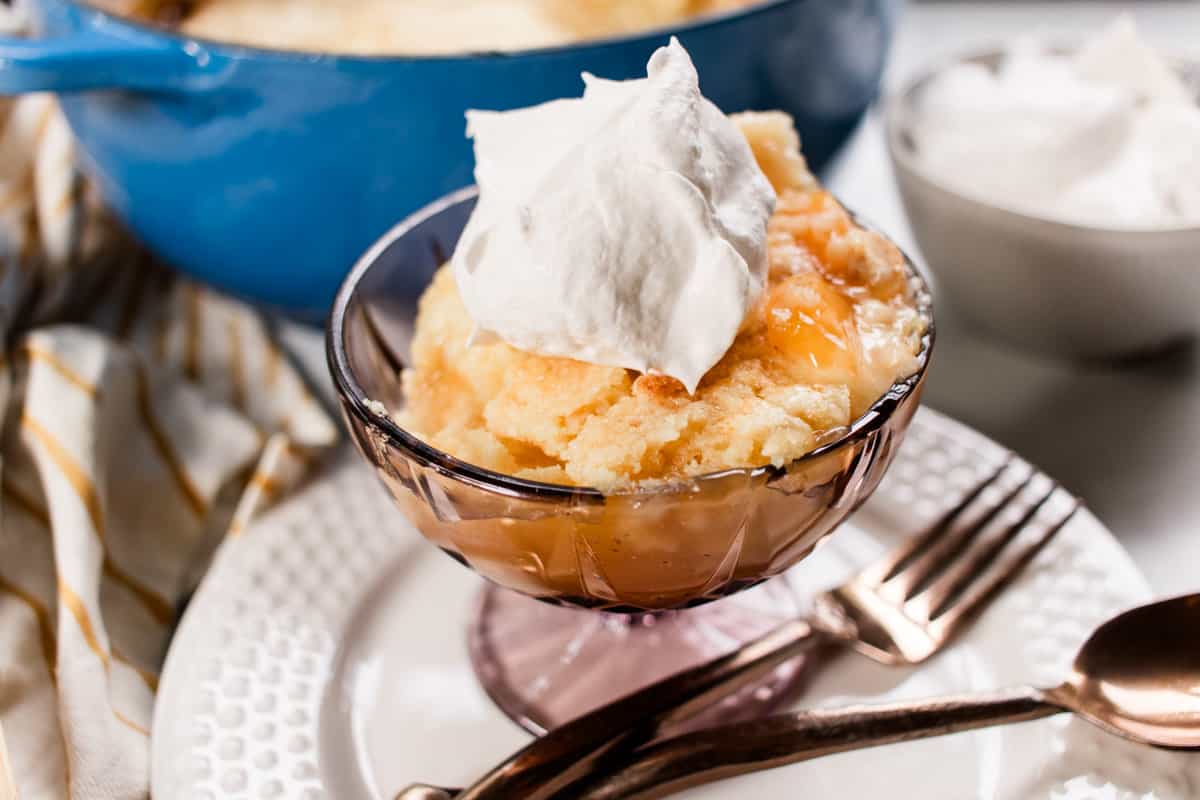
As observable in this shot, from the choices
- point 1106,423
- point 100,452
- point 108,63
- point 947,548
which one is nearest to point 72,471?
point 100,452

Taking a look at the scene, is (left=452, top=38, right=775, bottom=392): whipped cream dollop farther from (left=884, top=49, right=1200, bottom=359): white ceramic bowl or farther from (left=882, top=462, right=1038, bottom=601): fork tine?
(left=884, top=49, right=1200, bottom=359): white ceramic bowl

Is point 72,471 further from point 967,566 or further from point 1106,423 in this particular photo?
point 1106,423

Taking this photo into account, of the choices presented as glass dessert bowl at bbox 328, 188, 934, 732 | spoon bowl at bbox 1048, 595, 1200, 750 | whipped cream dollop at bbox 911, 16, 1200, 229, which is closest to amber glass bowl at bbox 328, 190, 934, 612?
glass dessert bowl at bbox 328, 188, 934, 732

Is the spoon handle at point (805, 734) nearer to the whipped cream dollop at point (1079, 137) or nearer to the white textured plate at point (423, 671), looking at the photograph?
the white textured plate at point (423, 671)

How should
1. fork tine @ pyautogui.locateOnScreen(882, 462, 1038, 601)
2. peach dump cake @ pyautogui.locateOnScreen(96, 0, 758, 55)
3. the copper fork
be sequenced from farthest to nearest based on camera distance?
peach dump cake @ pyautogui.locateOnScreen(96, 0, 758, 55) → fork tine @ pyautogui.locateOnScreen(882, 462, 1038, 601) → the copper fork

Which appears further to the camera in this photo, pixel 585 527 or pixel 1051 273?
pixel 1051 273

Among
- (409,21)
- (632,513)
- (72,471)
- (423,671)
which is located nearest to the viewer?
(632,513)
